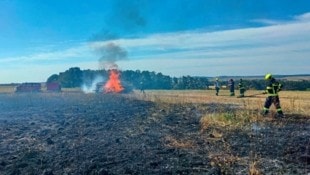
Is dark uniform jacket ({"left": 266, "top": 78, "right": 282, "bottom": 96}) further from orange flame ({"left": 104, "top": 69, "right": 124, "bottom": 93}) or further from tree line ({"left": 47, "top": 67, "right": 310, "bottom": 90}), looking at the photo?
orange flame ({"left": 104, "top": 69, "right": 124, "bottom": 93})

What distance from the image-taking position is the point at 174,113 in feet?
77.5

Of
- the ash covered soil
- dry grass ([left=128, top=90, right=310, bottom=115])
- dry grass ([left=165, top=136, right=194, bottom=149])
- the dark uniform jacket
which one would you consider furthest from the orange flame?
dry grass ([left=165, top=136, right=194, bottom=149])

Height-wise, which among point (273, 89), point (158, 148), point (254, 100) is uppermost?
point (273, 89)

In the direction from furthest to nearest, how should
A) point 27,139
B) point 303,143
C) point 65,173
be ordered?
point 27,139 < point 303,143 < point 65,173

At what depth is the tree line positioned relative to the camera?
173 feet

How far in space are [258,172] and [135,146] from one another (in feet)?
16.8

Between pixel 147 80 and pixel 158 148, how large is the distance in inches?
2222

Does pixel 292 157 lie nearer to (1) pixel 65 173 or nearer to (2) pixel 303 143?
(2) pixel 303 143

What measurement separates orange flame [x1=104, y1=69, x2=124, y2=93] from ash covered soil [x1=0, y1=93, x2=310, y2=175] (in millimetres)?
32190

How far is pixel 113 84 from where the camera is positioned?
53281 millimetres

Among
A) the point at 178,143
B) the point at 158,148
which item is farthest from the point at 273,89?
the point at 158,148

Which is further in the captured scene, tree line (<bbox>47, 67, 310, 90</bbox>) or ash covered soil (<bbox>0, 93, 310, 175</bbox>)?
tree line (<bbox>47, 67, 310, 90</bbox>)

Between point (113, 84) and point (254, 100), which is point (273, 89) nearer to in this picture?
point (254, 100)

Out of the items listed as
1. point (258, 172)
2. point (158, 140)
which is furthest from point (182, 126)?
point (258, 172)
